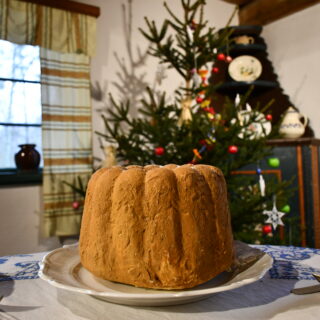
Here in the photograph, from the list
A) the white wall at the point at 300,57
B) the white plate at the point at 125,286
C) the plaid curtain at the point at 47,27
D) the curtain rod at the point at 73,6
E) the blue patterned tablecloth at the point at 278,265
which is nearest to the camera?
the white plate at the point at 125,286

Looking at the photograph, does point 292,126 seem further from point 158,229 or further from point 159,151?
point 158,229

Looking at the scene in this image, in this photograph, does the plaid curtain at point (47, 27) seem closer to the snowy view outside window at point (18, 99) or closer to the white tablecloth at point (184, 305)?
the snowy view outside window at point (18, 99)

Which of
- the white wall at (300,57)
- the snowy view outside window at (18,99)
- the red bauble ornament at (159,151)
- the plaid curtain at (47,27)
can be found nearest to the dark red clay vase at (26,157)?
the snowy view outside window at (18,99)

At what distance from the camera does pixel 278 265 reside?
0.69 meters

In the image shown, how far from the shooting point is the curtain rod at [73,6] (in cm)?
224

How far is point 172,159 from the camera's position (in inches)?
77.8

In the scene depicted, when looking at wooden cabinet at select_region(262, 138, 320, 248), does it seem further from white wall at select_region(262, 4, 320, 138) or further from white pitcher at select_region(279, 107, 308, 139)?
white wall at select_region(262, 4, 320, 138)

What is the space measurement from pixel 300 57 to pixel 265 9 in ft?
1.87

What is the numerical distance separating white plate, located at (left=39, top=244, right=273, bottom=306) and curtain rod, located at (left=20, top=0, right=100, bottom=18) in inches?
80.7

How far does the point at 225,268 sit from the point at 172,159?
145cm

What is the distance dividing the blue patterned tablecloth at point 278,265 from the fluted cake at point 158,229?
0.51ft

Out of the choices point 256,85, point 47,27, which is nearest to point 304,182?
point 256,85

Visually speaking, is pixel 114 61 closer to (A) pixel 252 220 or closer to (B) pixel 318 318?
(A) pixel 252 220

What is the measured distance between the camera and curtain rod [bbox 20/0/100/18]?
2.24 metres
